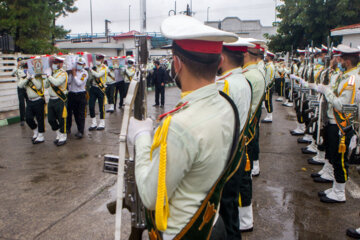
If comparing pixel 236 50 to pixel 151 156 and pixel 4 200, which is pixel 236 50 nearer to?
pixel 151 156

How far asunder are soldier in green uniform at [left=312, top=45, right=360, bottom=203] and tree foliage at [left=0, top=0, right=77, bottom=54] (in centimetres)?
1200

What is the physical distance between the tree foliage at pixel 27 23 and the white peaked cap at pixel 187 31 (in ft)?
41.8

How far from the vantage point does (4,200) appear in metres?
4.58

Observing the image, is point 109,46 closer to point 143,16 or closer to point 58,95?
point 58,95

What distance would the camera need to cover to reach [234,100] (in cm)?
286

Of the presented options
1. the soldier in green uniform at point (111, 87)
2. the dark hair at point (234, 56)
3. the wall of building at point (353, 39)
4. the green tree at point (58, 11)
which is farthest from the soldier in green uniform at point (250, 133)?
the green tree at point (58, 11)

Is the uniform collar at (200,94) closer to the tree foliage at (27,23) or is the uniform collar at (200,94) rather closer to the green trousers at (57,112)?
the green trousers at (57,112)

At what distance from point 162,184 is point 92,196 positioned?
3559 mm

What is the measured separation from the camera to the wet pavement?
148 inches

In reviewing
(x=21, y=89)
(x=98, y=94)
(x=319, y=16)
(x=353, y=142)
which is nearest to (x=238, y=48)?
(x=353, y=142)

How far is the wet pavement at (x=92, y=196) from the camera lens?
3.77 metres

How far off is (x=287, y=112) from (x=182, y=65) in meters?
11.2

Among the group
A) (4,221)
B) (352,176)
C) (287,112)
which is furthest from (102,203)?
(287,112)

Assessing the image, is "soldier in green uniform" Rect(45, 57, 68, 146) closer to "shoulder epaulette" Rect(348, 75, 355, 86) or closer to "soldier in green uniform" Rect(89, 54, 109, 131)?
"soldier in green uniform" Rect(89, 54, 109, 131)
